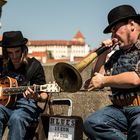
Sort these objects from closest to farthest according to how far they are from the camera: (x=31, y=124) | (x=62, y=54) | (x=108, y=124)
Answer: (x=108, y=124) → (x=31, y=124) → (x=62, y=54)

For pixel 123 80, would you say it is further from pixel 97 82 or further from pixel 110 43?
pixel 110 43

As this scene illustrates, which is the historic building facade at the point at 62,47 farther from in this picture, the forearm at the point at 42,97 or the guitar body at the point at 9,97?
the forearm at the point at 42,97

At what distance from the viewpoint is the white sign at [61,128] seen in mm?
4781

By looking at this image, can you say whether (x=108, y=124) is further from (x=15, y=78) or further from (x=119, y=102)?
(x=15, y=78)

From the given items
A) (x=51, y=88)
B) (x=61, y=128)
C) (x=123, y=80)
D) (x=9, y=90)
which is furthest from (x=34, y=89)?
(x=123, y=80)

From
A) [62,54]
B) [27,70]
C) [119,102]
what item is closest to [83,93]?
[27,70]

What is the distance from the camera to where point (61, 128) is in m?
4.89

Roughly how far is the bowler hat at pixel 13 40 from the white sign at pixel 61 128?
943 mm

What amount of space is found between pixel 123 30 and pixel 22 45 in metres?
1.45

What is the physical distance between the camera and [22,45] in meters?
5.13

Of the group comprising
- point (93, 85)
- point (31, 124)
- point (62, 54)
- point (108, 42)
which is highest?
point (62, 54)

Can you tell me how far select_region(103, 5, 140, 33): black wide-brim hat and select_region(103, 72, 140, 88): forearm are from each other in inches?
Result: 21.2

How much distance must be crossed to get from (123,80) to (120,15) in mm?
658

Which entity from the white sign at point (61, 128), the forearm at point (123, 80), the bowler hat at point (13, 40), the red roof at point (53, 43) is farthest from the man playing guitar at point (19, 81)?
the red roof at point (53, 43)
